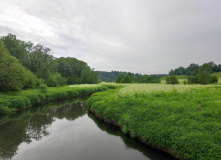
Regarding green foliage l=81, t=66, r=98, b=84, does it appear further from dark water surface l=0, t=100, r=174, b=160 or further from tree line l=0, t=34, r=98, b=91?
dark water surface l=0, t=100, r=174, b=160

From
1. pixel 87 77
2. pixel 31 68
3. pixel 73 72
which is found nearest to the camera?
pixel 31 68

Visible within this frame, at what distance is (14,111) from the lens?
18.4 m

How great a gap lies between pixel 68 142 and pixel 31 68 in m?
40.3

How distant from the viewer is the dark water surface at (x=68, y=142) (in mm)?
8336

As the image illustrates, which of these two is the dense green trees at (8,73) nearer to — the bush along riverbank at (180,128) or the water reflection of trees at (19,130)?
the water reflection of trees at (19,130)

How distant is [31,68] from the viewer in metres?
42.6

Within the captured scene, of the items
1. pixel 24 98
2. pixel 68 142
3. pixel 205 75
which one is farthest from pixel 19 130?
pixel 205 75

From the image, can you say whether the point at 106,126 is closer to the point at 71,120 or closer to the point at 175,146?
the point at 71,120

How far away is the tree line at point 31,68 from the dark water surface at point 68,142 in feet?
28.4

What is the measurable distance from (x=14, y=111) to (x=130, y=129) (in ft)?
56.3

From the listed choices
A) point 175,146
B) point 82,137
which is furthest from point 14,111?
point 175,146

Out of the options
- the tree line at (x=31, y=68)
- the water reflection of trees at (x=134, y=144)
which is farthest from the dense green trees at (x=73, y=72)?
the water reflection of trees at (x=134, y=144)

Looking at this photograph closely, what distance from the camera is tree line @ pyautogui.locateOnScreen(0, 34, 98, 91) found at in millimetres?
20875

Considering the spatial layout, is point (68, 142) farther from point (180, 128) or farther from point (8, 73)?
point (8, 73)
